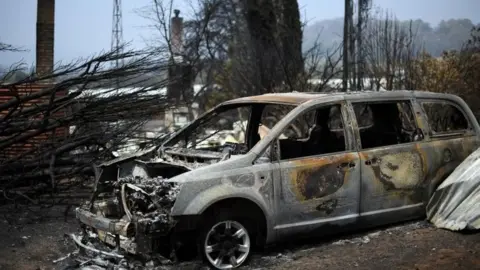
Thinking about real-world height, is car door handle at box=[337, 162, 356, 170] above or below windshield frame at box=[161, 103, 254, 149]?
below

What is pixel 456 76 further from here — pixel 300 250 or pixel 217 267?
pixel 217 267

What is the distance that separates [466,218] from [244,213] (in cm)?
235

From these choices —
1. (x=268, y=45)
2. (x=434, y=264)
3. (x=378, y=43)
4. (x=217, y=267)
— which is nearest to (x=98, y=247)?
(x=217, y=267)

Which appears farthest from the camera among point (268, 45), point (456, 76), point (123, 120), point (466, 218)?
point (268, 45)

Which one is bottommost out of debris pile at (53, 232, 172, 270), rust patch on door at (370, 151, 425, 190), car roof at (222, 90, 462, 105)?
debris pile at (53, 232, 172, 270)

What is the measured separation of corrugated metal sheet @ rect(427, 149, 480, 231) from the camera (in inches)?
223

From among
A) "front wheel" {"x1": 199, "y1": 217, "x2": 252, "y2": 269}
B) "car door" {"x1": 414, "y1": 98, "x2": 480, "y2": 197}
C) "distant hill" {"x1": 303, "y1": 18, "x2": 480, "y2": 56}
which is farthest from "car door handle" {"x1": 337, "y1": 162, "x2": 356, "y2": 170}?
"distant hill" {"x1": 303, "y1": 18, "x2": 480, "y2": 56}

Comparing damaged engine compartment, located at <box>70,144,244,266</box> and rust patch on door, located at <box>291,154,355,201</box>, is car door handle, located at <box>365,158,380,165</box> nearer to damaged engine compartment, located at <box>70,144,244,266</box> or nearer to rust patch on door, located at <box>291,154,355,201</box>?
rust patch on door, located at <box>291,154,355,201</box>

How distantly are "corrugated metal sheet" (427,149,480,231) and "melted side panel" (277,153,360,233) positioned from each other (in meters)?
1.07

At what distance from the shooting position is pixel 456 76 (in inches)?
506

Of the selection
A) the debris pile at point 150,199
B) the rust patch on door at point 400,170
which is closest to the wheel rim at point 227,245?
the debris pile at point 150,199

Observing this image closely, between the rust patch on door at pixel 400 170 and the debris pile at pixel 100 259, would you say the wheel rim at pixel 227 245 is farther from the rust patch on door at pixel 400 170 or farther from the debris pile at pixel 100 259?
the rust patch on door at pixel 400 170

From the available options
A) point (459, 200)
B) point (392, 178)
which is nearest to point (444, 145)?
point (459, 200)

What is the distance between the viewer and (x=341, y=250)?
5426 millimetres
